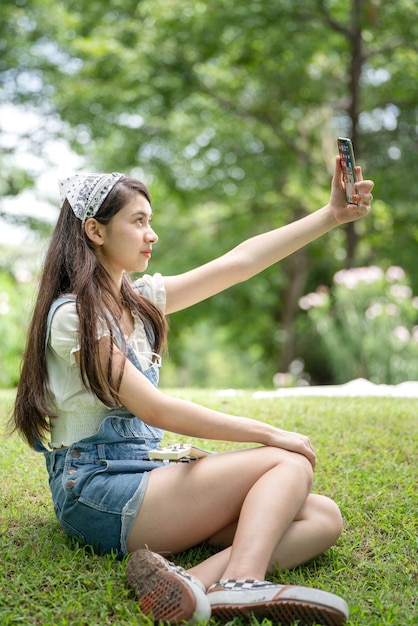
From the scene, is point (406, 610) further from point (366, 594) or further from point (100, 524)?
point (100, 524)

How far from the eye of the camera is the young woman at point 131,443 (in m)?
2.24

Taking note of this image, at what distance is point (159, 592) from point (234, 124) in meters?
10.0

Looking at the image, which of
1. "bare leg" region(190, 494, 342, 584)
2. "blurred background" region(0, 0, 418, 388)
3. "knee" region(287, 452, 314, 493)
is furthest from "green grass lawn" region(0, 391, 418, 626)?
"blurred background" region(0, 0, 418, 388)

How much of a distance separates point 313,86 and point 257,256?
864cm

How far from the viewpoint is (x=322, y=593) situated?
6.59 feet

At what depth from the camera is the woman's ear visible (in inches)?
101

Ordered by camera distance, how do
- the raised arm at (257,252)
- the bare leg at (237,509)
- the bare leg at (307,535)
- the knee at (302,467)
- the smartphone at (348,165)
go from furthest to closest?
the raised arm at (257,252), the smartphone at (348,165), the bare leg at (307,535), the knee at (302,467), the bare leg at (237,509)

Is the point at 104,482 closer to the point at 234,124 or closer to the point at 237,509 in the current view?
the point at 237,509

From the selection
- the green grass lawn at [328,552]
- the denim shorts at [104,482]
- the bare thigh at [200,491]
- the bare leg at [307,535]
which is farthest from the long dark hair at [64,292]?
the bare leg at [307,535]

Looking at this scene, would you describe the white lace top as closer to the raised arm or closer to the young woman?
the young woman

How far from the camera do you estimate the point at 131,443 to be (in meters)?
2.52

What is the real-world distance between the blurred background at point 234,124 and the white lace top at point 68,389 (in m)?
6.46

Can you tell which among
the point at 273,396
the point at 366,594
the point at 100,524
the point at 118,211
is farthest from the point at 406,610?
the point at 273,396

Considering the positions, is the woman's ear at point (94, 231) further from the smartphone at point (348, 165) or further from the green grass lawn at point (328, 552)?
the green grass lawn at point (328, 552)
